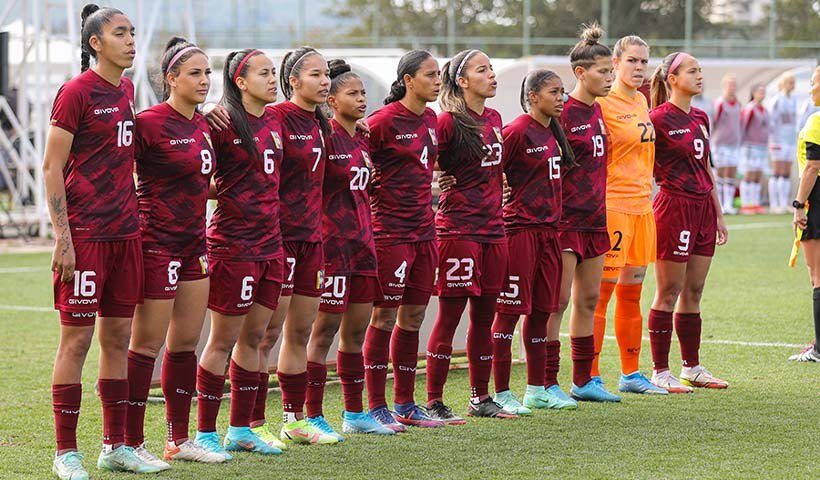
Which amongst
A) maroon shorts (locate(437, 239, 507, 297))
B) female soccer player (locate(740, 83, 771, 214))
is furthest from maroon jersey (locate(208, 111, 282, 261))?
female soccer player (locate(740, 83, 771, 214))

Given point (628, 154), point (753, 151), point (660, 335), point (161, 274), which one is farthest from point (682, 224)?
point (753, 151)

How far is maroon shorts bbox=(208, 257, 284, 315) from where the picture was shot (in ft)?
20.1

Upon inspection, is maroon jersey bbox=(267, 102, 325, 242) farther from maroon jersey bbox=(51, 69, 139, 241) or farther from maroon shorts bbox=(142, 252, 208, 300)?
maroon jersey bbox=(51, 69, 139, 241)

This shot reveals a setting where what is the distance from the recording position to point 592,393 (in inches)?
310

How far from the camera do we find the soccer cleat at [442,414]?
7164mm

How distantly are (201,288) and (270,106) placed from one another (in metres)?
1.04

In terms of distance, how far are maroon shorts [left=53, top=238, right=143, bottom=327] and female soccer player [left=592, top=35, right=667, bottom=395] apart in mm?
3321

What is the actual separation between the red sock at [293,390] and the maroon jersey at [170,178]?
38.8 inches

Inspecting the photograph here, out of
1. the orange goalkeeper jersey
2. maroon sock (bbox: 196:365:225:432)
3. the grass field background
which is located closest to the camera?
the grass field background

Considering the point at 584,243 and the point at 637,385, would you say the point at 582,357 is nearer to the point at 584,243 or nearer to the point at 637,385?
the point at 637,385

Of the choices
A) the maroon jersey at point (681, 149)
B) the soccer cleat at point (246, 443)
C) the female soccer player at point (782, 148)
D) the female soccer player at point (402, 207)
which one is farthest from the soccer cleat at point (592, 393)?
the female soccer player at point (782, 148)

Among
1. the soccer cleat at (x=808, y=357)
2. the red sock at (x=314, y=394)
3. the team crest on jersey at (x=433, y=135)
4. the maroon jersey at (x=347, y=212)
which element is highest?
the team crest on jersey at (x=433, y=135)

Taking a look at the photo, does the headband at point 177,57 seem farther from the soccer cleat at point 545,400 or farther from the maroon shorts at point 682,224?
the maroon shorts at point 682,224

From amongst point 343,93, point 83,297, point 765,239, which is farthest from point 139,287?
point 765,239
